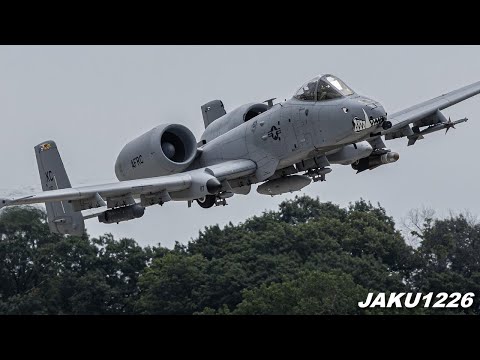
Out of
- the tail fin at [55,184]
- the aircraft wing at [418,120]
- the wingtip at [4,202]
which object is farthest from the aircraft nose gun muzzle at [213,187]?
the wingtip at [4,202]

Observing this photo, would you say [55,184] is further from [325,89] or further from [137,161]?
[325,89]

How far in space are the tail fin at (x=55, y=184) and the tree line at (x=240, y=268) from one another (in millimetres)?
9172

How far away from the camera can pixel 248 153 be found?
97.1ft

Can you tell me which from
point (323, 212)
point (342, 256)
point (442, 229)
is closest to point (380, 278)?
point (342, 256)

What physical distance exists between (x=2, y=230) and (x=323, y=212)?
15.8m

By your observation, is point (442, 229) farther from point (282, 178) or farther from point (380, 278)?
point (282, 178)

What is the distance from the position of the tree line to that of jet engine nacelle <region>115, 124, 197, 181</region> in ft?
30.9

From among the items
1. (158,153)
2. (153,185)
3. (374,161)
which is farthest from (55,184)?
(374,161)

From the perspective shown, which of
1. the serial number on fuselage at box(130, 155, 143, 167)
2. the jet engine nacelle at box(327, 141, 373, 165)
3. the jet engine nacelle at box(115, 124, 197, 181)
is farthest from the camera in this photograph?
the serial number on fuselage at box(130, 155, 143, 167)

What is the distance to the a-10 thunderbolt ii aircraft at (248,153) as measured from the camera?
2797 centimetres

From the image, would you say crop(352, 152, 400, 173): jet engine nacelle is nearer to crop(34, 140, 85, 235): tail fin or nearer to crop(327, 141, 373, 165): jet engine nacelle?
crop(327, 141, 373, 165): jet engine nacelle

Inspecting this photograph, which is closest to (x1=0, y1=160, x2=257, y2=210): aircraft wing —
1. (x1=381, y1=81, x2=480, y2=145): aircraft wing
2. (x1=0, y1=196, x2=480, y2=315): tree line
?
(x1=381, y1=81, x2=480, y2=145): aircraft wing

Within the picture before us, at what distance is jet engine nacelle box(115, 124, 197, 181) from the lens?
3014 centimetres

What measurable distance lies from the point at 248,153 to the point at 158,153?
1.95 m
